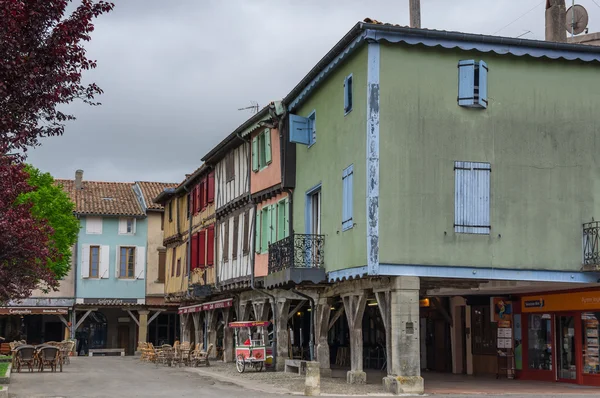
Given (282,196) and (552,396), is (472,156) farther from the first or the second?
(282,196)

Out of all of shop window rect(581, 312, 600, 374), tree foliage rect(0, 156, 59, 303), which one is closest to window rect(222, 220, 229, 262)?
tree foliage rect(0, 156, 59, 303)

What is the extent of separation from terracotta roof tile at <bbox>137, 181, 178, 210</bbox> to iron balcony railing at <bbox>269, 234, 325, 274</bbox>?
29.2m

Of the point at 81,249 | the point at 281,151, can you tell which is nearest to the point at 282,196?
the point at 281,151

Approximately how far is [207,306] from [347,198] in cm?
1681

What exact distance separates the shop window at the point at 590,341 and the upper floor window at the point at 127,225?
33280 millimetres

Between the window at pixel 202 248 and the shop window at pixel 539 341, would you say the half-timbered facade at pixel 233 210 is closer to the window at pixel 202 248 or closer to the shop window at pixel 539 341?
the window at pixel 202 248

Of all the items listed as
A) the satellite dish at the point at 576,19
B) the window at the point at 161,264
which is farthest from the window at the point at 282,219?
the window at the point at 161,264

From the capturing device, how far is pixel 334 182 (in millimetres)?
21422

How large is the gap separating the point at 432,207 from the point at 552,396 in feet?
14.9

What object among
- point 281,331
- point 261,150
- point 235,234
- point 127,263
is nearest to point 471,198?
point 261,150

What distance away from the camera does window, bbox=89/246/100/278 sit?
49481mm

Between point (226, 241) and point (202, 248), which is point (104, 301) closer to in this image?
point (202, 248)

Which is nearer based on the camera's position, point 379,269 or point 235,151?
point 379,269

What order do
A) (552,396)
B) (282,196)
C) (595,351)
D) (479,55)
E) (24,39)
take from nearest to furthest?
1. (24,39)
2. (552,396)
3. (479,55)
4. (595,351)
5. (282,196)
